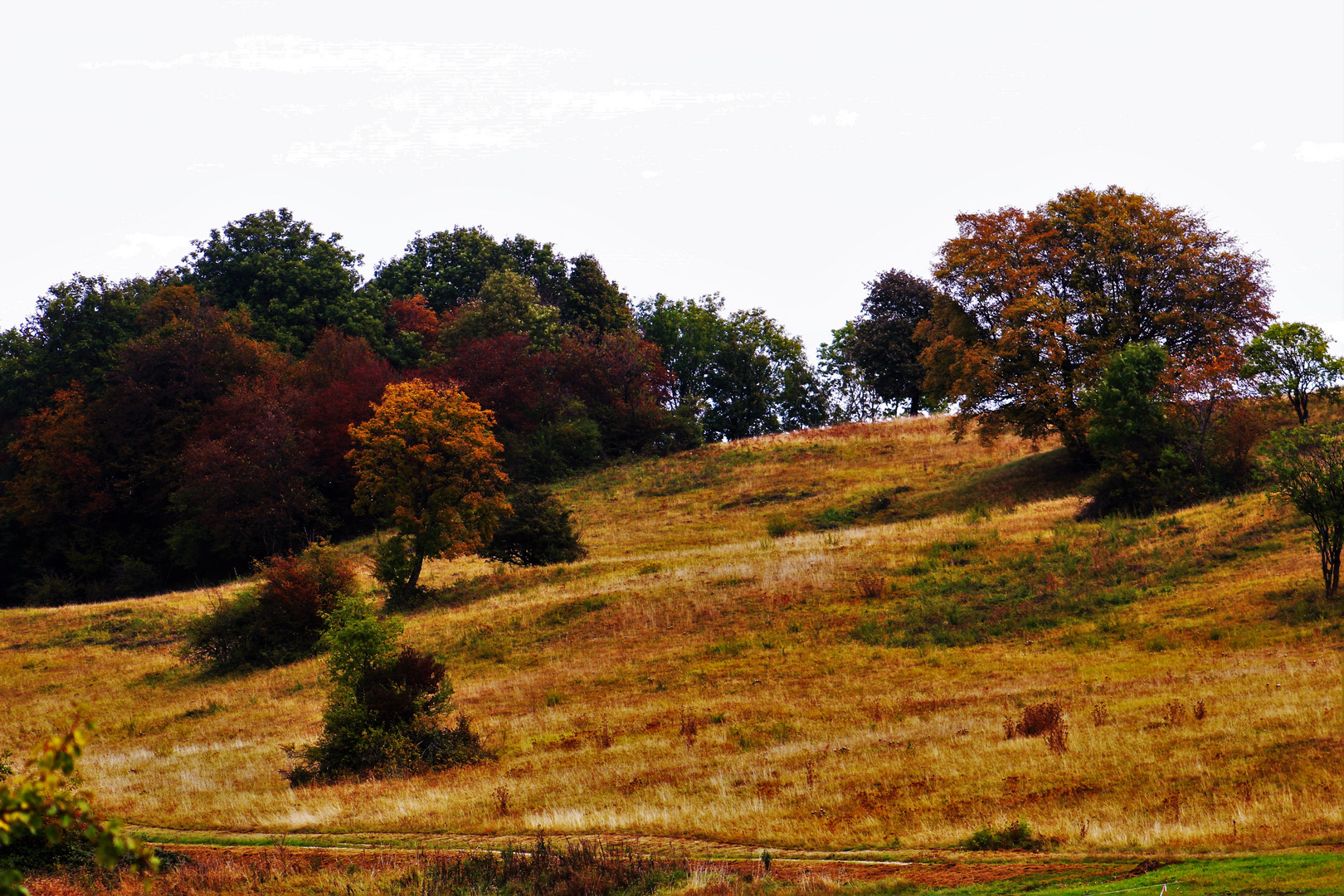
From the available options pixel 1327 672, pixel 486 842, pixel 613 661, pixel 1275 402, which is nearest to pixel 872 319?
pixel 1275 402

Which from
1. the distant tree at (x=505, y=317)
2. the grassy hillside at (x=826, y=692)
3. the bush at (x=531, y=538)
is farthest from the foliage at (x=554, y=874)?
the distant tree at (x=505, y=317)

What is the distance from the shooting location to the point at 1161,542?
3014cm

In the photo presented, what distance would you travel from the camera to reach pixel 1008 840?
11.8 m

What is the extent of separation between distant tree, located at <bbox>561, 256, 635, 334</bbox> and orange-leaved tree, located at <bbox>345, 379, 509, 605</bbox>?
47.4m

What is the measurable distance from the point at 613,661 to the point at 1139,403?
2203cm

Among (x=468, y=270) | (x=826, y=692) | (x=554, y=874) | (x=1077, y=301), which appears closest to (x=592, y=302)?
(x=468, y=270)

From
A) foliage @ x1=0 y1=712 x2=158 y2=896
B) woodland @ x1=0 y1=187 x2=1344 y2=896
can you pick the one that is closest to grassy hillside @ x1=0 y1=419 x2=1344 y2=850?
woodland @ x1=0 y1=187 x2=1344 y2=896

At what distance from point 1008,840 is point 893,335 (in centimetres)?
6416

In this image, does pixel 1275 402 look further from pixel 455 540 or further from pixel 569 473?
pixel 569 473

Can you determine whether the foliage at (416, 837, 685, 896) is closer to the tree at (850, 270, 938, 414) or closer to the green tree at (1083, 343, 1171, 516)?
the green tree at (1083, 343, 1171, 516)

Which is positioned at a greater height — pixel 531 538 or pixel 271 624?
pixel 531 538

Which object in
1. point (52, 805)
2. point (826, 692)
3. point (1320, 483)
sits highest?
point (52, 805)

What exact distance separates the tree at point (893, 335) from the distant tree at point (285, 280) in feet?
119

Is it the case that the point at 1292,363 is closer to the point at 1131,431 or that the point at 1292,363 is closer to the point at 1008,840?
the point at 1131,431
